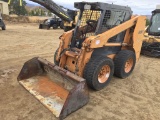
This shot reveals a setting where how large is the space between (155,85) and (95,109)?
2.02 metres

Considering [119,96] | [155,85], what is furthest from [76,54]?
[155,85]

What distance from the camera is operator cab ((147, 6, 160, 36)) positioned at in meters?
8.30

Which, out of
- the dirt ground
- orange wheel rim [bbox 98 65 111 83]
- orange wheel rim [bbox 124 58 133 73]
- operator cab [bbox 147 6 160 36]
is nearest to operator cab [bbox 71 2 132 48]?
orange wheel rim [bbox 124 58 133 73]

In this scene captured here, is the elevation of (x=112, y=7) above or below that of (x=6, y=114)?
above

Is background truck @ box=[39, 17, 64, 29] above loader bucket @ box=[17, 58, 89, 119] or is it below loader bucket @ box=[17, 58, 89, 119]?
above

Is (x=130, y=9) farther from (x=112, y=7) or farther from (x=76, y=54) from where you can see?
(x=76, y=54)

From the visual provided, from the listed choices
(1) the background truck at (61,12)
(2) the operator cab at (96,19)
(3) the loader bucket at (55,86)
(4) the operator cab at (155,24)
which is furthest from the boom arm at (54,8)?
(3) the loader bucket at (55,86)

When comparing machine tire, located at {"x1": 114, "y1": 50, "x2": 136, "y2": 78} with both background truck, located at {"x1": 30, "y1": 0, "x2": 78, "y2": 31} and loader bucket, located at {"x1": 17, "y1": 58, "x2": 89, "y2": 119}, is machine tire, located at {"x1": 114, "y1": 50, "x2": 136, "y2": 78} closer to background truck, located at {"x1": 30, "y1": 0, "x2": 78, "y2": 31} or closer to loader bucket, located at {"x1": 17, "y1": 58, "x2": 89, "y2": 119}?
loader bucket, located at {"x1": 17, "y1": 58, "x2": 89, "y2": 119}

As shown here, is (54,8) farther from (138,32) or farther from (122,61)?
(122,61)

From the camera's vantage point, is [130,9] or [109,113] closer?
[109,113]

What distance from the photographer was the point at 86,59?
4066 mm

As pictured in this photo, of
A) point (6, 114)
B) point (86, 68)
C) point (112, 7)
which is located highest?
point (112, 7)

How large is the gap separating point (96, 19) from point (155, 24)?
4716 millimetres

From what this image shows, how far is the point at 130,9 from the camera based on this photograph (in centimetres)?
495
